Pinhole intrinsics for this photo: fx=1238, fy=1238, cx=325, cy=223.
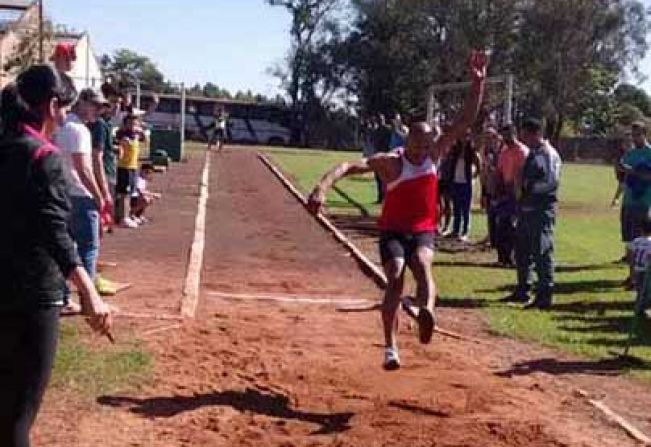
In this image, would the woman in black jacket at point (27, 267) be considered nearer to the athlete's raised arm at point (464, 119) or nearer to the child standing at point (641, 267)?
the athlete's raised arm at point (464, 119)

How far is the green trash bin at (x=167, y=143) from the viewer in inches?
1699

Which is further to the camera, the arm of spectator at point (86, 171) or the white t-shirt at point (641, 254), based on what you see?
the white t-shirt at point (641, 254)

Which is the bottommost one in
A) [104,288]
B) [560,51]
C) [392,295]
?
[104,288]

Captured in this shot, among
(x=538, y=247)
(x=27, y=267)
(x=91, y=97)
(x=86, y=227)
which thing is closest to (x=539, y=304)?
(x=538, y=247)

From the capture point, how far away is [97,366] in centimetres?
874

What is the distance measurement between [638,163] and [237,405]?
26.4ft

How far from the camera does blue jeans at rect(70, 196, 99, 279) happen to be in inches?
403

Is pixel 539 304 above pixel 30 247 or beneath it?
beneath

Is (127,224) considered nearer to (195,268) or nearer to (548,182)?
(195,268)

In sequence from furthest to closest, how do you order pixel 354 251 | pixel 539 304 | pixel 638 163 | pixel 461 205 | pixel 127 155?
pixel 461 205 → pixel 127 155 → pixel 354 251 → pixel 638 163 → pixel 539 304

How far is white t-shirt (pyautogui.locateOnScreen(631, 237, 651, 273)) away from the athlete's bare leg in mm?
3017

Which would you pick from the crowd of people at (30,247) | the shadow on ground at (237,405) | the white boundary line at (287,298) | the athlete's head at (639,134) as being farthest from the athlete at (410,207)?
the athlete's head at (639,134)

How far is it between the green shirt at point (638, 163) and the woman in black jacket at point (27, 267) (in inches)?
421

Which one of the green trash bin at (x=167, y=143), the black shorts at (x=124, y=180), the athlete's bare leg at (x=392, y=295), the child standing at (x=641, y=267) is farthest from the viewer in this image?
the green trash bin at (x=167, y=143)
